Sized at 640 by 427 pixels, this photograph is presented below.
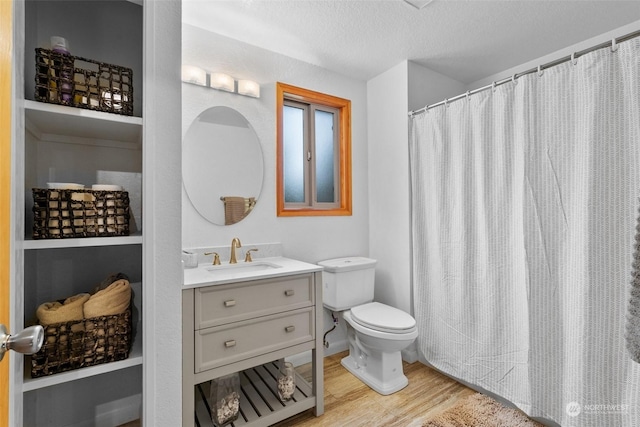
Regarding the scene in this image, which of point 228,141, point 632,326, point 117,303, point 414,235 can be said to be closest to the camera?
point 632,326

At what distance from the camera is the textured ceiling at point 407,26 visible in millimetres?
1799

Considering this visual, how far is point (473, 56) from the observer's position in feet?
7.95

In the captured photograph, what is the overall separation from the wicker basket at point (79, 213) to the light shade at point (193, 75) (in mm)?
1011

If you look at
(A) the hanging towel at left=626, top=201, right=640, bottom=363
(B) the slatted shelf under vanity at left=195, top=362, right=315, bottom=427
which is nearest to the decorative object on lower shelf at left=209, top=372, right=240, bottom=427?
(B) the slatted shelf under vanity at left=195, top=362, right=315, bottom=427

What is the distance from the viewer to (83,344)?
1.14 metres

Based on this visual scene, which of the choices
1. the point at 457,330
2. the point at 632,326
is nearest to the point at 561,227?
the point at 632,326

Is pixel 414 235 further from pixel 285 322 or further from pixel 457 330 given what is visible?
pixel 285 322

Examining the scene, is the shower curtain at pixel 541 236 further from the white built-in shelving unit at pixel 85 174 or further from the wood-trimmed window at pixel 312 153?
the white built-in shelving unit at pixel 85 174

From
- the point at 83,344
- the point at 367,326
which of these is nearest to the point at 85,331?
the point at 83,344

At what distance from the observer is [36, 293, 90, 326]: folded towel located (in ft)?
3.64

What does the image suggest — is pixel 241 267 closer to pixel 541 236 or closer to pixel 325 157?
pixel 325 157

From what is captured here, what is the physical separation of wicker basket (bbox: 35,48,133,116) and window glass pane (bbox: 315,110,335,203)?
1.58 m

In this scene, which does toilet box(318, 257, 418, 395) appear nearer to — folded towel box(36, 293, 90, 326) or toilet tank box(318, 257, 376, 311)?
toilet tank box(318, 257, 376, 311)

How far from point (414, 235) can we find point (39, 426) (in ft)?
7.99
